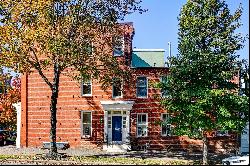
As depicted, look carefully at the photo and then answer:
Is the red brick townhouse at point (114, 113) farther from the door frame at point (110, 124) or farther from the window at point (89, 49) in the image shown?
the window at point (89, 49)

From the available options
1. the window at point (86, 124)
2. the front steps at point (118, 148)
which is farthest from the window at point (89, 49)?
the front steps at point (118, 148)

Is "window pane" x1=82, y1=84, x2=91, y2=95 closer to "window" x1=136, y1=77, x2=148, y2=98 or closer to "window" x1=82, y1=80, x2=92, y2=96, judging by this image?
"window" x1=82, y1=80, x2=92, y2=96

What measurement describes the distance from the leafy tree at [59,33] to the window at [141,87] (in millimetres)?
5567

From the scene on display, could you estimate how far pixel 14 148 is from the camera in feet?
121

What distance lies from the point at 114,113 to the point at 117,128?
3.99ft

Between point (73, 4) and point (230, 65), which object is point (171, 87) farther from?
point (73, 4)

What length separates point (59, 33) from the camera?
92.8ft

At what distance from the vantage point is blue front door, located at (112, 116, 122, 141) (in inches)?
1401

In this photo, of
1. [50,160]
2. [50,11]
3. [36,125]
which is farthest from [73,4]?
[36,125]

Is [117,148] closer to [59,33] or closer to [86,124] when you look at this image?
[86,124]

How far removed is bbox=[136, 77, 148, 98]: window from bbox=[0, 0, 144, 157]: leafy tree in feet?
18.3

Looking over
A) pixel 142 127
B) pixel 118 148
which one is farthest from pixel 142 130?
pixel 118 148

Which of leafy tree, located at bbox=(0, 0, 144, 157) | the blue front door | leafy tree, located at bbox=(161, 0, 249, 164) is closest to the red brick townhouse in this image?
the blue front door

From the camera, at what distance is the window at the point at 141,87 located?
35.8 m
